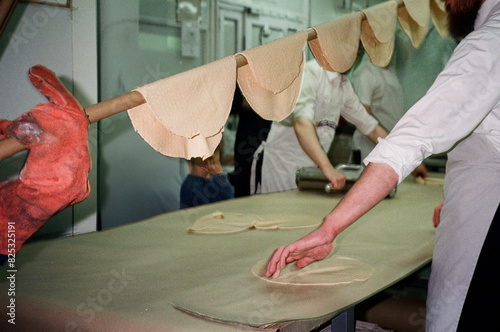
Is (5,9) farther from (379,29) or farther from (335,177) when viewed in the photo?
(335,177)

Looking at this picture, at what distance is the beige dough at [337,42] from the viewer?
1231 mm

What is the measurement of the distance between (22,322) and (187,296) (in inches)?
13.2

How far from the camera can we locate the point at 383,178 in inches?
37.9

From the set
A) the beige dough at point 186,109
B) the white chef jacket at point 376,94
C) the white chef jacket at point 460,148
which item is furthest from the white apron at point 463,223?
the white chef jacket at point 376,94

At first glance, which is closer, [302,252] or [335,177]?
[302,252]

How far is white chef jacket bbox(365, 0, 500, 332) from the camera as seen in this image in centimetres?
96

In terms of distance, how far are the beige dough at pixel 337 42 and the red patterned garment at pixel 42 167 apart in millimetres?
726

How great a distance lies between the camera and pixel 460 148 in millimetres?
1141

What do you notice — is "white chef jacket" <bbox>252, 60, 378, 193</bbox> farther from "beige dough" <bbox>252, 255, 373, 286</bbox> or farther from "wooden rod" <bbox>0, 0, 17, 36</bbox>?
"wooden rod" <bbox>0, 0, 17, 36</bbox>

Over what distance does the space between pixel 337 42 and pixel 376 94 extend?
2.54 metres

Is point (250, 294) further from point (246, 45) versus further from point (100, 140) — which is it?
point (246, 45)

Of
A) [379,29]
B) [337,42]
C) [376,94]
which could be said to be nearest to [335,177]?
[379,29]

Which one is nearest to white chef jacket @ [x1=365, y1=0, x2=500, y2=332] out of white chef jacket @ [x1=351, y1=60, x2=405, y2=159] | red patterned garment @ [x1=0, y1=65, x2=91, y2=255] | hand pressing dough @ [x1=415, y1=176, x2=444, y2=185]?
red patterned garment @ [x1=0, y1=65, x2=91, y2=255]

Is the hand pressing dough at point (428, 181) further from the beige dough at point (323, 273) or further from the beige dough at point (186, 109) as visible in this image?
the beige dough at point (186, 109)
